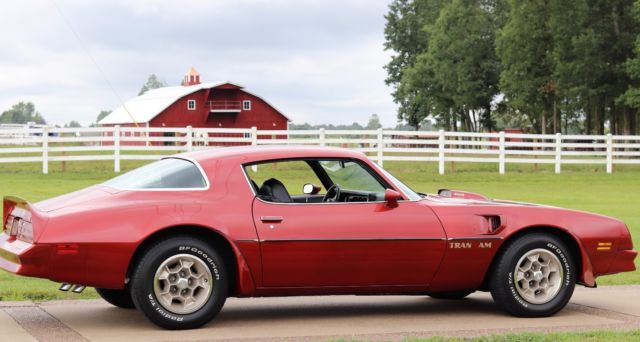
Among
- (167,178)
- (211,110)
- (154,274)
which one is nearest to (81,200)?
(167,178)

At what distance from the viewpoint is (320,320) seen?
27.7 feet

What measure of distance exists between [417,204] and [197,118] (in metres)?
79.9

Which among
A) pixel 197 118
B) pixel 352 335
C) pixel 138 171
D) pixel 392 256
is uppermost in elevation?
pixel 197 118

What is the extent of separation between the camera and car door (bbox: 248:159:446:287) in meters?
8.05

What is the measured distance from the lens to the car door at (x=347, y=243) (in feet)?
26.4

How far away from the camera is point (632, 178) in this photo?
35.3m

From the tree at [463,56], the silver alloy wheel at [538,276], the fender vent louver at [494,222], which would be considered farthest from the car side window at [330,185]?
the tree at [463,56]

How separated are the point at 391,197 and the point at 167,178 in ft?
5.41

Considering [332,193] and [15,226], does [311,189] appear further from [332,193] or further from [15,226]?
[15,226]

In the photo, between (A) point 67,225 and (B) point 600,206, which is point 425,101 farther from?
(A) point 67,225

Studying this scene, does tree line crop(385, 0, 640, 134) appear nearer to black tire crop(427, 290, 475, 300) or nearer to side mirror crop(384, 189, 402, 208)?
black tire crop(427, 290, 475, 300)

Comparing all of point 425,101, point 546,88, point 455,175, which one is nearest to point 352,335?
point 455,175

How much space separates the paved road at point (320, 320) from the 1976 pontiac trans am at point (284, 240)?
0.22 meters

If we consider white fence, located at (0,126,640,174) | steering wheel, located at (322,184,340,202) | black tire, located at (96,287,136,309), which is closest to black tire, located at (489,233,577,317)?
steering wheel, located at (322,184,340,202)
